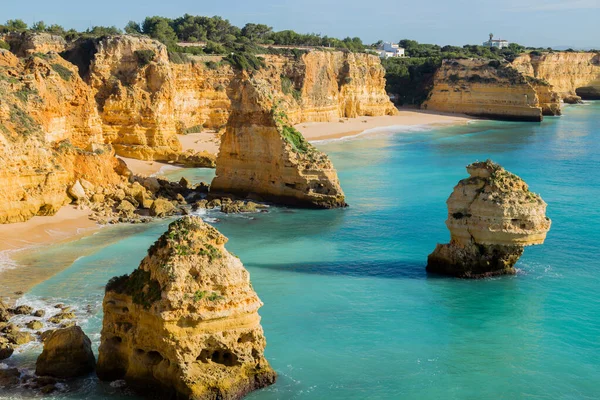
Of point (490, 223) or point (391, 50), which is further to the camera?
point (391, 50)

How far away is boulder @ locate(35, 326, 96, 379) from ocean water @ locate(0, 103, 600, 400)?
0.46 m

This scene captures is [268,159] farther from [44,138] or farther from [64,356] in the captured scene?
[64,356]

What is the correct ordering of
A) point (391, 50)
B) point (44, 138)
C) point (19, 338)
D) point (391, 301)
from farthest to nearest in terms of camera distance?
1. point (391, 50)
2. point (44, 138)
3. point (391, 301)
4. point (19, 338)

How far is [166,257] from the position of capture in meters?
14.8

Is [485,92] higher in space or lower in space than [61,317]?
higher

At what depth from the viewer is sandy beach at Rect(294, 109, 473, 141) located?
2799 inches

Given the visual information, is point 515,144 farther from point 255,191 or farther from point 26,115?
point 26,115

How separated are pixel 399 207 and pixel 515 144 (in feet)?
117

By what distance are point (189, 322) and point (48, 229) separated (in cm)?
1736

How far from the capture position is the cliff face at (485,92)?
92750mm

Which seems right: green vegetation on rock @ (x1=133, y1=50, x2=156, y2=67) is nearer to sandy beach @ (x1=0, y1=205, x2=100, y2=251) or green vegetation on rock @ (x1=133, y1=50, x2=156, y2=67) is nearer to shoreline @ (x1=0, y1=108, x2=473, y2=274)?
shoreline @ (x1=0, y1=108, x2=473, y2=274)

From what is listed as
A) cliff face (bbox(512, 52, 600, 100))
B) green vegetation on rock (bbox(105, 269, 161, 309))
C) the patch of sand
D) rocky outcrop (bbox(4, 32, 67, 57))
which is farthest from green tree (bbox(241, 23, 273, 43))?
green vegetation on rock (bbox(105, 269, 161, 309))

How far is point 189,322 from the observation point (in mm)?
14219

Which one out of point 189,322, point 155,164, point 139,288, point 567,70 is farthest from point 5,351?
point 567,70
